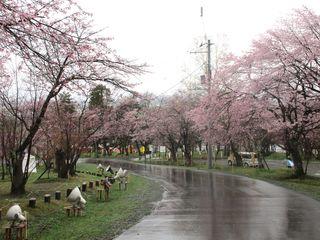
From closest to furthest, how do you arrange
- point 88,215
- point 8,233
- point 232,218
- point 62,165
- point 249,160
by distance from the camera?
point 8,233 → point 232,218 → point 88,215 → point 62,165 → point 249,160

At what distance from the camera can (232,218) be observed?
1093cm

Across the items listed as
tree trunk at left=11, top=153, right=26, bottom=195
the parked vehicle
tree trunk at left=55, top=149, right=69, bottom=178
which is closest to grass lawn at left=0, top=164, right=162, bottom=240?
tree trunk at left=11, top=153, right=26, bottom=195

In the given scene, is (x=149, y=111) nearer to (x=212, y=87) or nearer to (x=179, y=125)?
(x=179, y=125)

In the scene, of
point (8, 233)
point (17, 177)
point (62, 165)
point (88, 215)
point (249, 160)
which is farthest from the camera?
point (249, 160)

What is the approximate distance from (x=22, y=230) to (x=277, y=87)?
17.3 m

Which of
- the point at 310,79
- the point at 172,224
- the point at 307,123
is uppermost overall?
the point at 310,79

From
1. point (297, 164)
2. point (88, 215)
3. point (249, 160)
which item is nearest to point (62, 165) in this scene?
point (88, 215)

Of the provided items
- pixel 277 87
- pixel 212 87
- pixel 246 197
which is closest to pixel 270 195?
pixel 246 197

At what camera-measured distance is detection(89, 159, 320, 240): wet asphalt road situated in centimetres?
889

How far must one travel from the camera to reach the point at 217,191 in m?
18.0

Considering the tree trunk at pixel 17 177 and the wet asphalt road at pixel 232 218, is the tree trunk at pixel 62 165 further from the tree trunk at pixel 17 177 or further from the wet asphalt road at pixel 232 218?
the wet asphalt road at pixel 232 218

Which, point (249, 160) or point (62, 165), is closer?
point (62, 165)

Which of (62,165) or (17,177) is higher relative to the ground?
(62,165)

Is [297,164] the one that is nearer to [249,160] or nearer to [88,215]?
[88,215]
